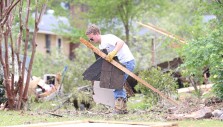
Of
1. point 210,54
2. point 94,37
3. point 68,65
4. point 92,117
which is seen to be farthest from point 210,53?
point 68,65

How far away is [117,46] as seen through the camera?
10.2 meters

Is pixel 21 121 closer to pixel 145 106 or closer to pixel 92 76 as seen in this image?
pixel 92 76

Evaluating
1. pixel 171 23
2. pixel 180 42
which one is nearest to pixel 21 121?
pixel 180 42

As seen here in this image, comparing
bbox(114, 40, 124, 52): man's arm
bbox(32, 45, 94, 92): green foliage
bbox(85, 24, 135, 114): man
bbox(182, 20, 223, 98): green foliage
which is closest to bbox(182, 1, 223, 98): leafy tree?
bbox(182, 20, 223, 98): green foliage

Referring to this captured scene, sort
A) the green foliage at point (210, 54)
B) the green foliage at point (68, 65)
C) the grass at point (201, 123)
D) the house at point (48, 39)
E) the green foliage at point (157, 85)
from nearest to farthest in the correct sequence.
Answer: the grass at point (201, 123), the green foliage at point (210, 54), the green foliage at point (157, 85), the green foliage at point (68, 65), the house at point (48, 39)

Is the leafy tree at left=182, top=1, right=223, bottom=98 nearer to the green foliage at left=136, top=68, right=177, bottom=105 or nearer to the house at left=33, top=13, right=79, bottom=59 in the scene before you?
the green foliage at left=136, top=68, right=177, bottom=105

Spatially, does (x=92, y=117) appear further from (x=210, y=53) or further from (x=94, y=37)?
(x=210, y=53)

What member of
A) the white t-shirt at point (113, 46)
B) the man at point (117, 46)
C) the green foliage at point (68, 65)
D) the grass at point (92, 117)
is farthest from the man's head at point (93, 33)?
the green foliage at point (68, 65)

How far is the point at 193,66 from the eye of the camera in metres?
11.0

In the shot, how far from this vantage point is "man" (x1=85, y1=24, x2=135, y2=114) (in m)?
10.4

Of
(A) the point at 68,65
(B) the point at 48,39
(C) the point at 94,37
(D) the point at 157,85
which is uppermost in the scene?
(B) the point at 48,39

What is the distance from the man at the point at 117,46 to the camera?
10.4 metres

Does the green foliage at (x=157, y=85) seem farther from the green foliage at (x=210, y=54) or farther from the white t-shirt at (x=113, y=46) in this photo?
the white t-shirt at (x=113, y=46)

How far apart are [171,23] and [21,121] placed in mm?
25077
